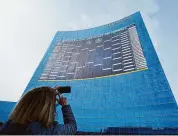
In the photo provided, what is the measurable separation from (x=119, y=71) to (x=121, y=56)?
1.08 meters

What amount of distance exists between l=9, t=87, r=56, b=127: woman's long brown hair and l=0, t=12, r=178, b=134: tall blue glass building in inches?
327

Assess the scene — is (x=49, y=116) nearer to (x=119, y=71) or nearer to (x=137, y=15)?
(x=119, y=71)

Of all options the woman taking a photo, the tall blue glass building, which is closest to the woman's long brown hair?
the woman taking a photo

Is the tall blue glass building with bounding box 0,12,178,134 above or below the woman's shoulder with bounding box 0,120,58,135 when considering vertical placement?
above

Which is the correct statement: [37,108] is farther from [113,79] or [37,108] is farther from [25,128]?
[113,79]

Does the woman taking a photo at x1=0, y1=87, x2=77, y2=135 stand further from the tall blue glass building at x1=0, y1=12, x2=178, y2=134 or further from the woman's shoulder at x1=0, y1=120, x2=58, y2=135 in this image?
the tall blue glass building at x1=0, y1=12, x2=178, y2=134

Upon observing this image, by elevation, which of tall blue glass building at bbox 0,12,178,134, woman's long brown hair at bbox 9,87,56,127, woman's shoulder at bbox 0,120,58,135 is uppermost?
tall blue glass building at bbox 0,12,178,134

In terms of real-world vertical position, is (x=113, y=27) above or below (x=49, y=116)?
above

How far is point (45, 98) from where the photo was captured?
1.27 meters

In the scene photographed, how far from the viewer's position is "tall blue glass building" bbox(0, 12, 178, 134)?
976cm

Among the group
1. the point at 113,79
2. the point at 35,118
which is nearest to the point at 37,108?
the point at 35,118

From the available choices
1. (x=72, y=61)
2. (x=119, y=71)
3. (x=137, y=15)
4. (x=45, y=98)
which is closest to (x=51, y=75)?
(x=72, y=61)

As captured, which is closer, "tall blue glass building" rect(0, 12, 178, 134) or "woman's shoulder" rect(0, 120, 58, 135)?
Answer: "woman's shoulder" rect(0, 120, 58, 135)

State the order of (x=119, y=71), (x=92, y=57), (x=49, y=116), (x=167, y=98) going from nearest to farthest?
1. (x=49, y=116)
2. (x=167, y=98)
3. (x=119, y=71)
4. (x=92, y=57)
